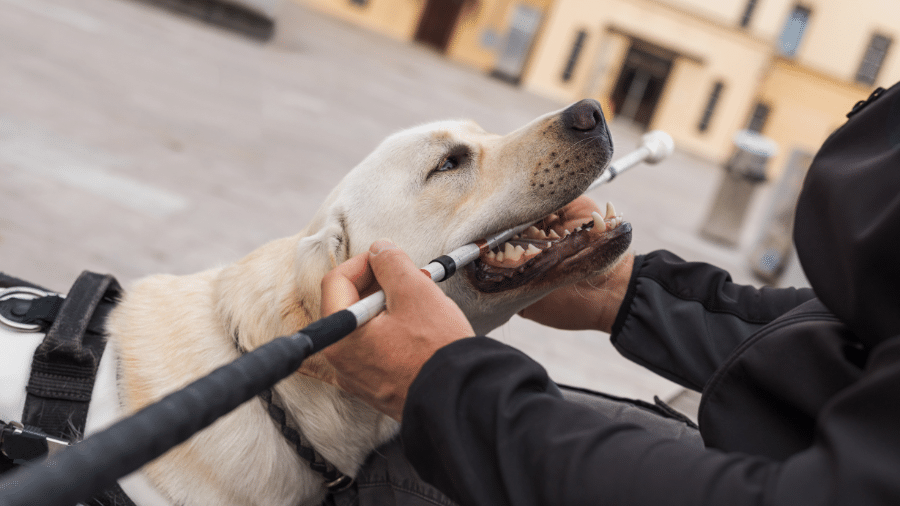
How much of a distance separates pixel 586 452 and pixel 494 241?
856 millimetres

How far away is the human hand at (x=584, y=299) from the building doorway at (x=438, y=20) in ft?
91.2

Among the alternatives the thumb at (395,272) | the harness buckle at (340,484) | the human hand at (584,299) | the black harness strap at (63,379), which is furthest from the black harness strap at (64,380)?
the human hand at (584,299)

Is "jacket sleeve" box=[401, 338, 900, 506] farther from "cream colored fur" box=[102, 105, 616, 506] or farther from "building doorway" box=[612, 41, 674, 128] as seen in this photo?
"building doorway" box=[612, 41, 674, 128]

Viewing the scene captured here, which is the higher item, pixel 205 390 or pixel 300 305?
pixel 205 390

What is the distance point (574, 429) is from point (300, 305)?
81 cm

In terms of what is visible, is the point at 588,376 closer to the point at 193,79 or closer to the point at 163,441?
the point at 163,441

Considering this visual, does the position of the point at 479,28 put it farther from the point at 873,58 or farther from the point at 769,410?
the point at 769,410

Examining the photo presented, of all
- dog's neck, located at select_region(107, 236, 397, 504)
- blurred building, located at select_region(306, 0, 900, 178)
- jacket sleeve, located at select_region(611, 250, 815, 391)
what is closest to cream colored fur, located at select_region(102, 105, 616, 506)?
dog's neck, located at select_region(107, 236, 397, 504)

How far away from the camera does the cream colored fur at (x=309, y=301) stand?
5.21 ft

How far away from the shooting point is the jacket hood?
99cm

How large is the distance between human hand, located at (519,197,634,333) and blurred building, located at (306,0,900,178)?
23.2m

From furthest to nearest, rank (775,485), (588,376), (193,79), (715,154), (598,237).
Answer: (715,154) < (193,79) < (588,376) < (598,237) < (775,485)

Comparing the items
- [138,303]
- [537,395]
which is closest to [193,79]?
[138,303]

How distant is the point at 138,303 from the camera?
1846 mm
